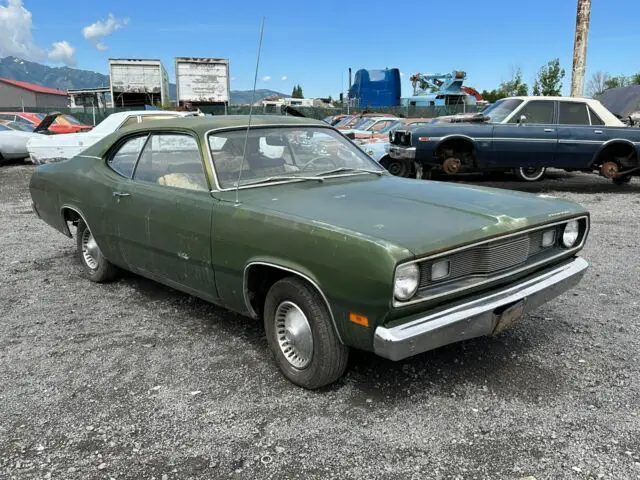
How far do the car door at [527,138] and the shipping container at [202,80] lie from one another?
17.2 meters

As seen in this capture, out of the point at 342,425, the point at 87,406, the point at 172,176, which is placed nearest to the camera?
the point at 342,425

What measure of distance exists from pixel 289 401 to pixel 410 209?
122 centimetres

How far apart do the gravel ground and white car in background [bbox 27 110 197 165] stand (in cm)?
714

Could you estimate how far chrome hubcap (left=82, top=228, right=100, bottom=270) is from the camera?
4.91 m

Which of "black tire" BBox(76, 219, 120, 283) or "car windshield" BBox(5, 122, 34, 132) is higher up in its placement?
"car windshield" BBox(5, 122, 34, 132)

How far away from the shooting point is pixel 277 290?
3.05 metres

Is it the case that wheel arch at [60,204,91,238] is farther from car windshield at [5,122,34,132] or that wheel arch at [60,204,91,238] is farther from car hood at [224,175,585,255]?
car windshield at [5,122,34,132]

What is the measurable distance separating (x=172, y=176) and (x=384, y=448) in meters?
2.33

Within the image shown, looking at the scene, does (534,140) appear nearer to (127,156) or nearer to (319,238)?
(127,156)

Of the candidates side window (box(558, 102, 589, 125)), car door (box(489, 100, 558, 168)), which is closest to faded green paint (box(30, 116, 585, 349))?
car door (box(489, 100, 558, 168))

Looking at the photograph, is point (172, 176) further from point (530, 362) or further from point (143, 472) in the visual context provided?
point (530, 362)

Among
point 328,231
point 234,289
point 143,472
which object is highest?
point 328,231

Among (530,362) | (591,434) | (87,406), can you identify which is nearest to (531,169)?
(530,362)

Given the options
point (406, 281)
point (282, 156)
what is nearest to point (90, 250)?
point (282, 156)
